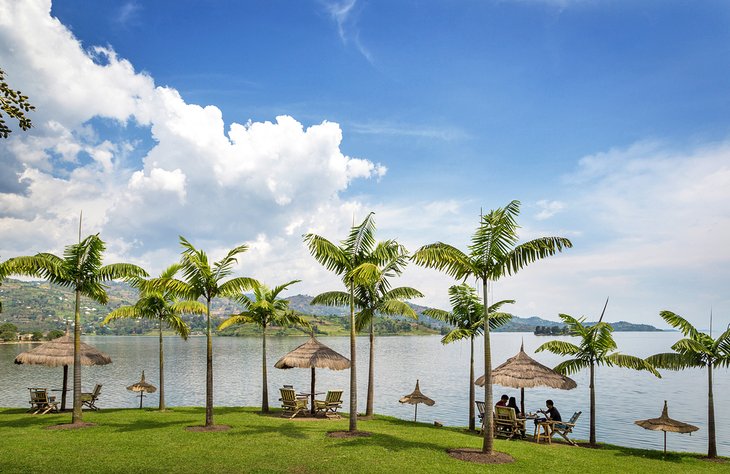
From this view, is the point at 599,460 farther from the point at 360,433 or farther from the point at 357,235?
the point at 357,235

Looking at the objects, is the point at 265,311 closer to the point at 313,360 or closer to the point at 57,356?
the point at 313,360

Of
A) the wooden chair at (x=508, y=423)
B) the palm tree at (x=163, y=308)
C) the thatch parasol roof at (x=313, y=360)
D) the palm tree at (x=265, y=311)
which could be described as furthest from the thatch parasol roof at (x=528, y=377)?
the palm tree at (x=163, y=308)

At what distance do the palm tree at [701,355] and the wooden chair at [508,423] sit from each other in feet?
19.4

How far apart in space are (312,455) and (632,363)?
13.9 metres

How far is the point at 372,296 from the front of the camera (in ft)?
79.2

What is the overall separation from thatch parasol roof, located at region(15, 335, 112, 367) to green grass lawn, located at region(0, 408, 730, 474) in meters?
2.71

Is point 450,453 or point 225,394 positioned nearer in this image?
point 450,453

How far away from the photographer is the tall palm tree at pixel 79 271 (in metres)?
19.5

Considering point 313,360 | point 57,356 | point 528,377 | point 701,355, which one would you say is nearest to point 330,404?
point 313,360

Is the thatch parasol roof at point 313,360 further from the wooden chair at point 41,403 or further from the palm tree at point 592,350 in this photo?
the wooden chair at point 41,403

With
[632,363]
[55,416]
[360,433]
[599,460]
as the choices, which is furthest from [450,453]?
[55,416]

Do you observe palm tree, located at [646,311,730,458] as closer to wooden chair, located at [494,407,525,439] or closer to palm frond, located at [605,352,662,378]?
palm frond, located at [605,352,662,378]

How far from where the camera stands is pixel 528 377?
66.1 feet

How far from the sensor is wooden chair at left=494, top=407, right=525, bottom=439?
63.6 ft
